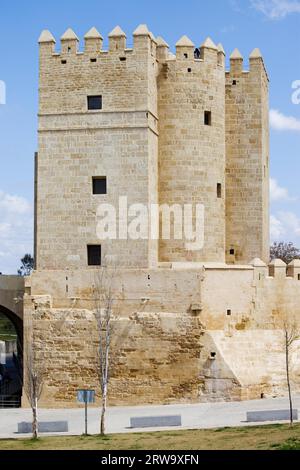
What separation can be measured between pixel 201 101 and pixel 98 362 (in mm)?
9669

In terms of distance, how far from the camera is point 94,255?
33.8 metres

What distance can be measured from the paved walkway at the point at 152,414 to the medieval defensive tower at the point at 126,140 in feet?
16.2

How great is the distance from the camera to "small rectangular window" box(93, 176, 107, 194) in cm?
3372

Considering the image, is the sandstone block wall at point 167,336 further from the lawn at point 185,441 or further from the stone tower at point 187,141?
the lawn at point 185,441

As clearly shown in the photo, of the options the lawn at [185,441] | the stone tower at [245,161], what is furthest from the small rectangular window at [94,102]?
the lawn at [185,441]

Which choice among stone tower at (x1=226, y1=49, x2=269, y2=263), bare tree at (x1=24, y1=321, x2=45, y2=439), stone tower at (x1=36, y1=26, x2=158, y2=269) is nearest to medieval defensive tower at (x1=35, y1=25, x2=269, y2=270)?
stone tower at (x1=36, y1=26, x2=158, y2=269)

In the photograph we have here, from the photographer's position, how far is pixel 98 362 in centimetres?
3241

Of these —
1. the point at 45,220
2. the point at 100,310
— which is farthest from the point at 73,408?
the point at 45,220

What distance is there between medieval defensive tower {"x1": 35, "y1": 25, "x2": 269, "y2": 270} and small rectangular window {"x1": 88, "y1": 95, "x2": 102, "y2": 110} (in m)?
0.03

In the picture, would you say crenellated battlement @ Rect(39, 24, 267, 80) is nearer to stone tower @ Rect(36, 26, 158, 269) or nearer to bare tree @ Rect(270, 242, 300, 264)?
stone tower @ Rect(36, 26, 158, 269)

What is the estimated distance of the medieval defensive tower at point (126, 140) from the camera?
33.6 meters

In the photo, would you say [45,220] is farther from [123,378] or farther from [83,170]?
[123,378]

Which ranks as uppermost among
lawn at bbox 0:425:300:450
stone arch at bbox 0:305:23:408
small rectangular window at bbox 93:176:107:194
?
small rectangular window at bbox 93:176:107:194
